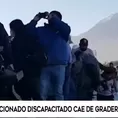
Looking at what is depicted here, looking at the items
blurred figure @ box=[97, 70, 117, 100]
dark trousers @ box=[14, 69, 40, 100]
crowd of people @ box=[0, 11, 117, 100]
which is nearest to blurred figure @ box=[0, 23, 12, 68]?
crowd of people @ box=[0, 11, 117, 100]

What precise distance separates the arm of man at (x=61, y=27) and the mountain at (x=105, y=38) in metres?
0.08

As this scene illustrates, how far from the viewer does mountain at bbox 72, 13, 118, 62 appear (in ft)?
12.5

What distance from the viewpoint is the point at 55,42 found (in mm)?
3883

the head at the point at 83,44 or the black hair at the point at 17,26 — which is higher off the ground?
the black hair at the point at 17,26

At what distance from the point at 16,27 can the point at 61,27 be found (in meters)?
0.41

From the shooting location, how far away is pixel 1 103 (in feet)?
11.9

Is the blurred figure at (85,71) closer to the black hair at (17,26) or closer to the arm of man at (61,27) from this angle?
the arm of man at (61,27)

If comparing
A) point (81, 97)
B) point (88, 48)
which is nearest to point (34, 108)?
point (81, 97)

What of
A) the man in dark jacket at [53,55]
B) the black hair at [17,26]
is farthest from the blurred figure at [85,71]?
the black hair at [17,26]

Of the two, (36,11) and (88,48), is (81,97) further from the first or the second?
(36,11)

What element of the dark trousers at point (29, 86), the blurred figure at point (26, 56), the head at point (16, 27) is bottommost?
the dark trousers at point (29, 86)

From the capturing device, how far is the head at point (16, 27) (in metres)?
3.75

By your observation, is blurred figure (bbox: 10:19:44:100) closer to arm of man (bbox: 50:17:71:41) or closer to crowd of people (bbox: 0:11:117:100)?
crowd of people (bbox: 0:11:117:100)

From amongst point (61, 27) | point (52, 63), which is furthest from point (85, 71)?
point (61, 27)
